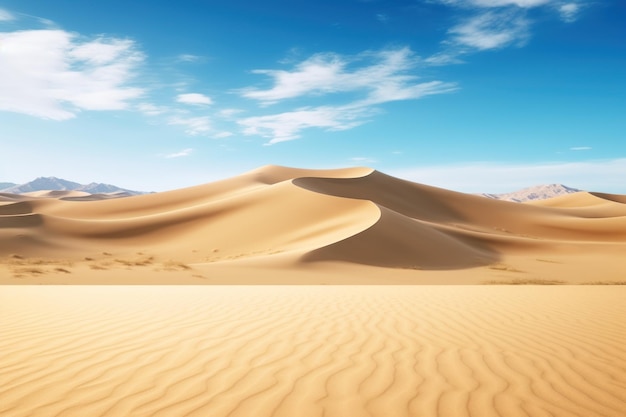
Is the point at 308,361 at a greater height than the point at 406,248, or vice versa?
the point at 308,361

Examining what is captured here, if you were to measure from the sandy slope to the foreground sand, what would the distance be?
35.6 ft

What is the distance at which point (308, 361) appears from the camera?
462 centimetres

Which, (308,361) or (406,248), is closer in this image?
(308,361)

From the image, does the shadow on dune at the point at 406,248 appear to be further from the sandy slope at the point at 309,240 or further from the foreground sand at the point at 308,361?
the foreground sand at the point at 308,361

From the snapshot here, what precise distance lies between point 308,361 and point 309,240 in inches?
1036

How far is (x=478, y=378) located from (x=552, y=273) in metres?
22.9

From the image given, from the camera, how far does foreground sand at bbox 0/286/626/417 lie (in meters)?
3.50

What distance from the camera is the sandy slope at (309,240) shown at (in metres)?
20.9

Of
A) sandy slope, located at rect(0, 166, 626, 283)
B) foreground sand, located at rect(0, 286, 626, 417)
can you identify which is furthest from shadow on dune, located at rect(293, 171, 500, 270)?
foreground sand, located at rect(0, 286, 626, 417)

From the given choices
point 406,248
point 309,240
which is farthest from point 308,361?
point 309,240

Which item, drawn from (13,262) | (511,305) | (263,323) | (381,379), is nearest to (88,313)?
(263,323)

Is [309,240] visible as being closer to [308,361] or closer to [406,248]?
[406,248]

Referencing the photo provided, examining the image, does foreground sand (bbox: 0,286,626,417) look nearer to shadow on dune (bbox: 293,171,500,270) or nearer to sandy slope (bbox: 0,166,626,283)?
sandy slope (bbox: 0,166,626,283)

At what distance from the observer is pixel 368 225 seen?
1160 inches
